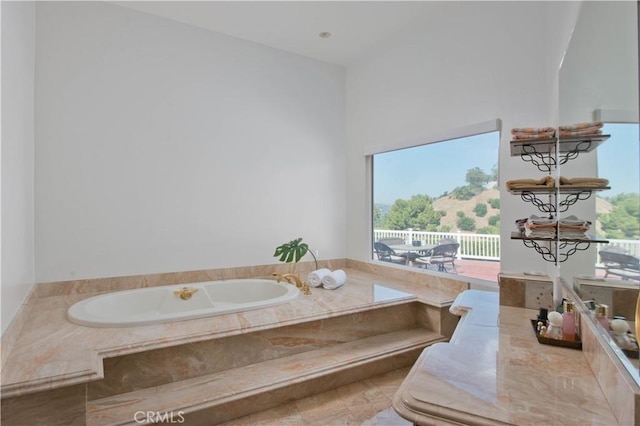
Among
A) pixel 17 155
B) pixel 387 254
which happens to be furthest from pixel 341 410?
pixel 17 155

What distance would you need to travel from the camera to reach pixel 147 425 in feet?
5.14

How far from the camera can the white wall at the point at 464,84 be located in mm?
2283

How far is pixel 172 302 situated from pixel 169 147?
1.43 metres

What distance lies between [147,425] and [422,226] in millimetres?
2688

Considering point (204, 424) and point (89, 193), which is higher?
point (89, 193)

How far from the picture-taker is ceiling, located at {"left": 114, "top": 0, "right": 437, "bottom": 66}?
9.22 ft

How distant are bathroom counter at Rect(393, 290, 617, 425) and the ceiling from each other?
2.79 m

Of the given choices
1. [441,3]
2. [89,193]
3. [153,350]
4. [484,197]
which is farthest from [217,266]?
[441,3]

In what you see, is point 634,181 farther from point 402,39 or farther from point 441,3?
point 402,39

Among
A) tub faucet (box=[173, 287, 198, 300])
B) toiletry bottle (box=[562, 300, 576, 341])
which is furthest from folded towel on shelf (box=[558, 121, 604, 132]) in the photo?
tub faucet (box=[173, 287, 198, 300])

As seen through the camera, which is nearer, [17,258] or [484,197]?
[17,258]

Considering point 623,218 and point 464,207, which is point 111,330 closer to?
point 623,218

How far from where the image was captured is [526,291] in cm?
172

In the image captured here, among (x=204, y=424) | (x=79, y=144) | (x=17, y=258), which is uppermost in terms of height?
(x=79, y=144)
